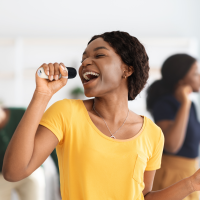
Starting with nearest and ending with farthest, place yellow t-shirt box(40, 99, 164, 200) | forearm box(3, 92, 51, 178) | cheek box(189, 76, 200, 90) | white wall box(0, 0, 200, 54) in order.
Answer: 1. forearm box(3, 92, 51, 178)
2. yellow t-shirt box(40, 99, 164, 200)
3. cheek box(189, 76, 200, 90)
4. white wall box(0, 0, 200, 54)

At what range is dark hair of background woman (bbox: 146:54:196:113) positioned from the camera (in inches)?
63.5

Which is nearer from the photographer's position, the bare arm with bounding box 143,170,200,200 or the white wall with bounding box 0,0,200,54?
the bare arm with bounding box 143,170,200,200

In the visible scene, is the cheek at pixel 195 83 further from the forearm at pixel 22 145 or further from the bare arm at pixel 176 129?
the forearm at pixel 22 145

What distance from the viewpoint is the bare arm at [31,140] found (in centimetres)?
65

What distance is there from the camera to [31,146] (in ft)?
2.16

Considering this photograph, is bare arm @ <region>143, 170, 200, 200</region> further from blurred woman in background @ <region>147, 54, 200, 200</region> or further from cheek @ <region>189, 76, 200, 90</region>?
cheek @ <region>189, 76, 200, 90</region>

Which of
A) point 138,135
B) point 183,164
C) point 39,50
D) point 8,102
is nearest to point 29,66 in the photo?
point 39,50

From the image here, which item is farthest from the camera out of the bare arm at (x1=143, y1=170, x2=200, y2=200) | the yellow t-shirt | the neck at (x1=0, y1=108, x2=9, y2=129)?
the neck at (x1=0, y1=108, x2=9, y2=129)

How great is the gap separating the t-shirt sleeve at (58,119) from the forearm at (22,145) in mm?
72

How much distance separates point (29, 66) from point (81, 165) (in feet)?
9.91

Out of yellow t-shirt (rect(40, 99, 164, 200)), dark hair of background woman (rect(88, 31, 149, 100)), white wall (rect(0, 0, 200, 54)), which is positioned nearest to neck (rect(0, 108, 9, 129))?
yellow t-shirt (rect(40, 99, 164, 200))

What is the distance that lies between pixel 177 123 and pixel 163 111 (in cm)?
11

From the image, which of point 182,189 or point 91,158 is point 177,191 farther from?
point 91,158

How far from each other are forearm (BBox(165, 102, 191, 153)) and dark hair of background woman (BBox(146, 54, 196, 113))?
191 mm
